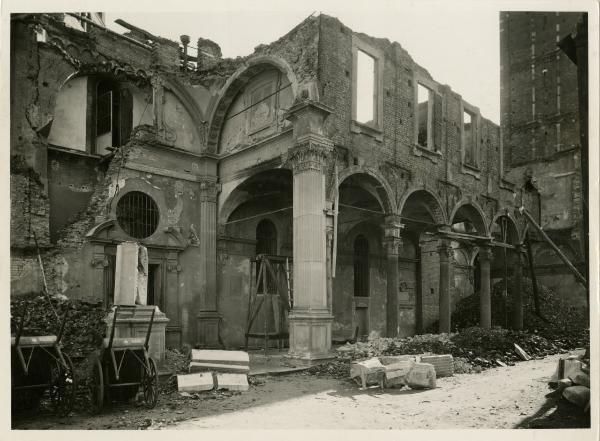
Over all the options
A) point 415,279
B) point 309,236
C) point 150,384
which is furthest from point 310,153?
point 415,279

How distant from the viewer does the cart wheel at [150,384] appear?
25.8 feet

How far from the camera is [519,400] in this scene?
879cm

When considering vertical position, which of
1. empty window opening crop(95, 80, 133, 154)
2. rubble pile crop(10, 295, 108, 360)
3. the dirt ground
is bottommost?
the dirt ground

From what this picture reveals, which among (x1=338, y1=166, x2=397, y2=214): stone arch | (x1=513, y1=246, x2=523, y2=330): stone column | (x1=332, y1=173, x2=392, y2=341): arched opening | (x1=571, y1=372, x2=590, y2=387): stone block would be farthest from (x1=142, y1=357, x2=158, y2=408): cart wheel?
(x1=513, y1=246, x2=523, y2=330): stone column

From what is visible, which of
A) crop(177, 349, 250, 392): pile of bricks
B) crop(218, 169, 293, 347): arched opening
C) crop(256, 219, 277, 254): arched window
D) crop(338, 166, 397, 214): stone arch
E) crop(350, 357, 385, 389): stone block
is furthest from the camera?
crop(256, 219, 277, 254): arched window

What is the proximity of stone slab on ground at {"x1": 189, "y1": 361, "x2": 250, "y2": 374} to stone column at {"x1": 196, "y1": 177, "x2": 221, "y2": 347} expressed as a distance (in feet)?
19.8

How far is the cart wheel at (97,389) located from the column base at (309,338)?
18.2 feet

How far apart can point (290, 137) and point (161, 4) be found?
7.46m

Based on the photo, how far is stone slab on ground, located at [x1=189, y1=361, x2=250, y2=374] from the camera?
993 centimetres

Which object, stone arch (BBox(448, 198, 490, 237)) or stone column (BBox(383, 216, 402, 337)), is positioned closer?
stone column (BBox(383, 216, 402, 337))

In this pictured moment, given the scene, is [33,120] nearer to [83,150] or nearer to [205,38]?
[83,150]

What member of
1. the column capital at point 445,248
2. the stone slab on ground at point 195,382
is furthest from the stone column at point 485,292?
the stone slab on ground at point 195,382

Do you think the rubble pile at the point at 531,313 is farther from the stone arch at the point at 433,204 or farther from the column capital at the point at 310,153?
the column capital at the point at 310,153

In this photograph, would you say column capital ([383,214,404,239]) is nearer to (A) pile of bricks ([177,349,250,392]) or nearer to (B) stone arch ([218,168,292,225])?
(B) stone arch ([218,168,292,225])
